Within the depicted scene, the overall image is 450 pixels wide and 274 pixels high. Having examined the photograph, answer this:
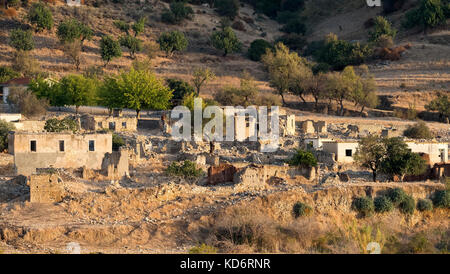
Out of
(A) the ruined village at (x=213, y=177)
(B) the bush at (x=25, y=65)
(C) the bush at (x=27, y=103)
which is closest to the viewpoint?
(A) the ruined village at (x=213, y=177)

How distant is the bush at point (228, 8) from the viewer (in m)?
90.8

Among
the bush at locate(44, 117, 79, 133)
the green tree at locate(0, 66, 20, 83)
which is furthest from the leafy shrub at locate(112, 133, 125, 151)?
the green tree at locate(0, 66, 20, 83)

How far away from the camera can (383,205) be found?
30.5 meters

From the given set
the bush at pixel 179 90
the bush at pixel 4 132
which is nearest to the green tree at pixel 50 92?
the bush at pixel 179 90

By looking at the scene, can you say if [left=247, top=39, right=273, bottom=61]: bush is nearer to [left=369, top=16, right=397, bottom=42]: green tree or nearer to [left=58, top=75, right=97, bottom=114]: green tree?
[left=369, top=16, right=397, bottom=42]: green tree

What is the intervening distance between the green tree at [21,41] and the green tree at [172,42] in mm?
12104

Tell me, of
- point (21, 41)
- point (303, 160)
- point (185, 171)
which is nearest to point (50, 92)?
point (21, 41)

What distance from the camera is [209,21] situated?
88.1 m

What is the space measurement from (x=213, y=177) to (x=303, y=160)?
570 cm

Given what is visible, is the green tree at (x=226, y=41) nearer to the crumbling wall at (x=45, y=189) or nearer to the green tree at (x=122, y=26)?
the green tree at (x=122, y=26)

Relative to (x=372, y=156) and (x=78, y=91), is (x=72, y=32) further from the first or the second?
(x=372, y=156)

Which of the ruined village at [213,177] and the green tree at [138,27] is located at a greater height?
the green tree at [138,27]

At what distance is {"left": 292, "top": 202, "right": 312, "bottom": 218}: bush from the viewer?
2894 centimetres
